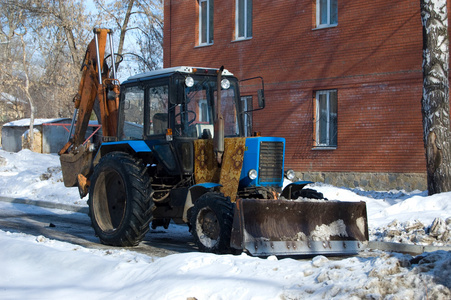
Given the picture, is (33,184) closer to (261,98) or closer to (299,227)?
(261,98)

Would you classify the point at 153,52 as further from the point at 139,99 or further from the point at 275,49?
the point at 139,99

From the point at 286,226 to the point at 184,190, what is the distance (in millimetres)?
1837

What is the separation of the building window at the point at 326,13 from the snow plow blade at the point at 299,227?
10.3 meters

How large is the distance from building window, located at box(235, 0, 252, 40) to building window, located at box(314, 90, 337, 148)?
3.69 meters

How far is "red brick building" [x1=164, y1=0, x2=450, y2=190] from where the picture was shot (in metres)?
15.7

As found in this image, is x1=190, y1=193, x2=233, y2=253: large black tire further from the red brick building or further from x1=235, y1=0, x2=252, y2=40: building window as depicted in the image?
x1=235, y1=0, x2=252, y2=40: building window

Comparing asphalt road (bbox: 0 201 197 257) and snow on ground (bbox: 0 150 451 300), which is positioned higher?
snow on ground (bbox: 0 150 451 300)

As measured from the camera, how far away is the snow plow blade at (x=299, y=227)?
7316 millimetres

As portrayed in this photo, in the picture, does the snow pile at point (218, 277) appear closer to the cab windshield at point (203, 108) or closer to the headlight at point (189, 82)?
the cab windshield at point (203, 108)

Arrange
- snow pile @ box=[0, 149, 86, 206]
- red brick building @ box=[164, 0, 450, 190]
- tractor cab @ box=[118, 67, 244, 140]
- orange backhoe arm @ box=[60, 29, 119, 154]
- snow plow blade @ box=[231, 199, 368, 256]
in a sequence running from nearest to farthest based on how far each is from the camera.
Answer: snow plow blade @ box=[231, 199, 368, 256], tractor cab @ box=[118, 67, 244, 140], orange backhoe arm @ box=[60, 29, 119, 154], red brick building @ box=[164, 0, 450, 190], snow pile @ box=[0, 149, 86, 206]

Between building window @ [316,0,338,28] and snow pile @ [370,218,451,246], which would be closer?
snow pile @ [370,218,451,246]

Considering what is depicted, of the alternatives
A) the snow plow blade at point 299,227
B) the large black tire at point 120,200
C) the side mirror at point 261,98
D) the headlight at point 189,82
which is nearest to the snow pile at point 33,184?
the large black tire at point 120,200

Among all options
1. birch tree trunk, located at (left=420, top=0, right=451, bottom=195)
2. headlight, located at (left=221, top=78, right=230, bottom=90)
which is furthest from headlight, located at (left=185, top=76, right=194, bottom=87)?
birch tree trunk, located at (left=420, top=0, right=451, bottom=195)

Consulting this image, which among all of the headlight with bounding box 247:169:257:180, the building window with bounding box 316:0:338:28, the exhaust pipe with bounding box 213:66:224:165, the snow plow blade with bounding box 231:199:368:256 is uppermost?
the building window with bounding box 316:0:338:28
